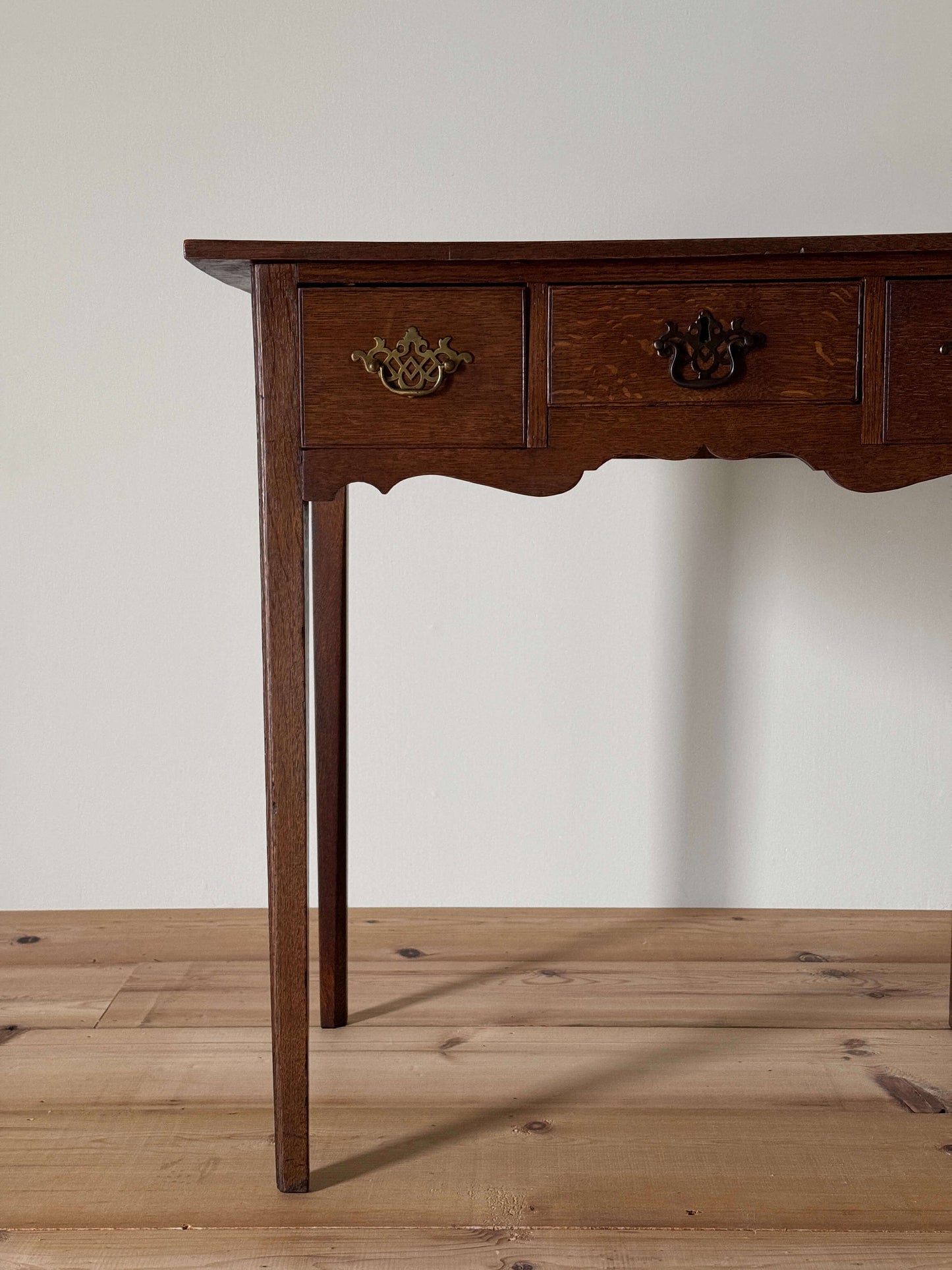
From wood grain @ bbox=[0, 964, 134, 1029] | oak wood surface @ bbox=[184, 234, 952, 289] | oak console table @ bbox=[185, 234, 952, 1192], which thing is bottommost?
wood grain @ bbox=[0, 964, 134, 1029]

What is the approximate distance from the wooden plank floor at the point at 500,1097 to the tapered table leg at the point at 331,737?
10 centimetres

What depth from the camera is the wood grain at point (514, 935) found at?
6.29 feet

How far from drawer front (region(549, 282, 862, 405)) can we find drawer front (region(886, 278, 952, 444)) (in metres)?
0.04

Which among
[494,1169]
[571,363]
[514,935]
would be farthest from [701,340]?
[514,935]

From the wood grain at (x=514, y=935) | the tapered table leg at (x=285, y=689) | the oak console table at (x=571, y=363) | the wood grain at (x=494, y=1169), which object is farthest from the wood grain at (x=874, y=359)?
the wood grain at (x=514, y=935)

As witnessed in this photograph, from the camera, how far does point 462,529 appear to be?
205 cm

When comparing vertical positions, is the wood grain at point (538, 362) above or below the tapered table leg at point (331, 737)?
above

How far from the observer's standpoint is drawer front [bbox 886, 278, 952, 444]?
1.17 meters

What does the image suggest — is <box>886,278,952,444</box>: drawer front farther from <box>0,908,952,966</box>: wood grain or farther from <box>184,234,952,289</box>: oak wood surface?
<box>0,908,952,966</box>: wood grain

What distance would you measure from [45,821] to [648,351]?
1490mm

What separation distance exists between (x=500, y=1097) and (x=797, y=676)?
98cm

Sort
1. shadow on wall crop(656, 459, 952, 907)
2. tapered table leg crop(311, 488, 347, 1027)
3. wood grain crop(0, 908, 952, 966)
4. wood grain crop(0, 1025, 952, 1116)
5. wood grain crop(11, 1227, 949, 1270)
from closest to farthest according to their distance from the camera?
wood grain crop(11, 1227, 949, 1270), wood grain crop(0, 1025, 952, 1116), tapered table leg crop(311, 488, 347, 1027), wood grain crop(0, 908, 952, 966), shadow on wall crop(656, 459, 952, 907)

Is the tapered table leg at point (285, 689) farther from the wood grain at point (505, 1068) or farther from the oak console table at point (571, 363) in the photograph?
the wood grain at point (505, 1068)

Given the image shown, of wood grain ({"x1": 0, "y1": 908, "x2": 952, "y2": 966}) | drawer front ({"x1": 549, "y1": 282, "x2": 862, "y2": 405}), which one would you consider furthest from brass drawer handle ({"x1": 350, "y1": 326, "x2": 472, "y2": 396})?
wood grain ({"x1": 0, "y1": 908, "x2": 952, "y2": 966})
